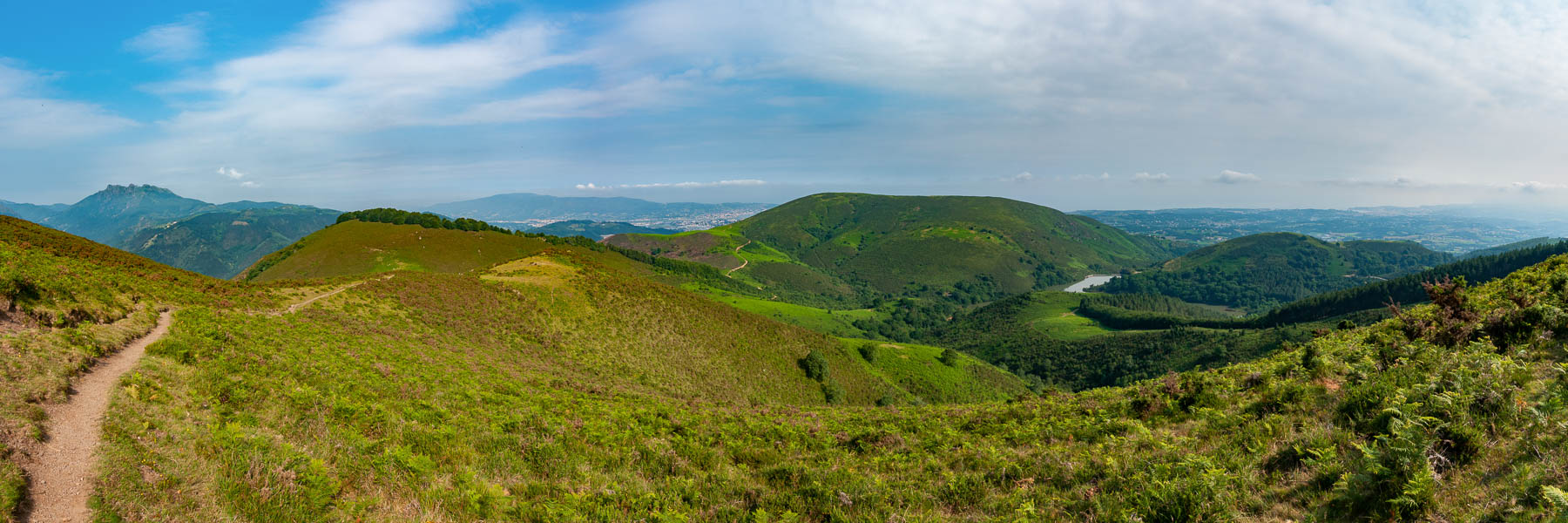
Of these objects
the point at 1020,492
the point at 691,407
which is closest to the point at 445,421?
the point at 691,407

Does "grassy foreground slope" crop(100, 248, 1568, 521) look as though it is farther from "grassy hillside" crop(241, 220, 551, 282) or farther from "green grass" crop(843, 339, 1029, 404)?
"grassy hillside" crop(241, 220, 551, 282)

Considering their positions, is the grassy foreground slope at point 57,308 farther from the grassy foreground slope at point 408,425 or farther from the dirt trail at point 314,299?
the dirt trail at point 314,299

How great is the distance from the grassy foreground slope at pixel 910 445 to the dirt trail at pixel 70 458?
0.33 meters

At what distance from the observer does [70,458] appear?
7.74 metres

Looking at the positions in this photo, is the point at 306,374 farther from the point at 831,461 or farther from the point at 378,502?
the point at 831,461

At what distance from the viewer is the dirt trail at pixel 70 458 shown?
6.44 meters

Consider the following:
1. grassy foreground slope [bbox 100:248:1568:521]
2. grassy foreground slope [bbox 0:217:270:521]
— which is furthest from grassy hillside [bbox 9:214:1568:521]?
grassy foreground slope [bbox 0:217:270:521]

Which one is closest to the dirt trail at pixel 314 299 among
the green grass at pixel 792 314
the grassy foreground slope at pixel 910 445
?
the grassy foreground slope at pixel 910 445

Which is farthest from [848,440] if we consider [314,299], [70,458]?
[314,299]

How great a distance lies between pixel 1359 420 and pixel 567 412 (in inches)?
779

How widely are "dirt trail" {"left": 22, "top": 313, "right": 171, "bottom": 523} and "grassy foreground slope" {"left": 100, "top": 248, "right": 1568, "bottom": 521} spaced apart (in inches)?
13.0

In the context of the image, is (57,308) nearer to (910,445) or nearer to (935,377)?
(910,445)

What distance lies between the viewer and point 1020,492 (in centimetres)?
904

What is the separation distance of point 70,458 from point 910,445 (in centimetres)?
1615
